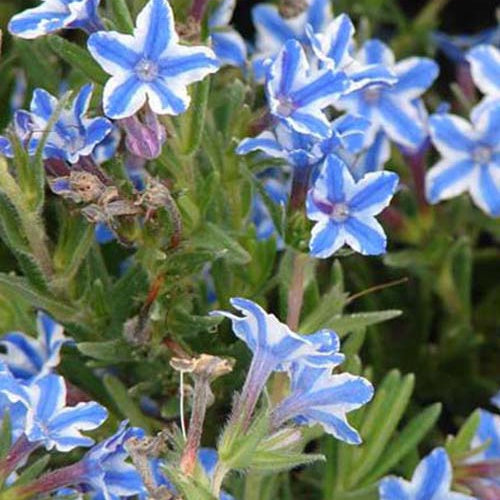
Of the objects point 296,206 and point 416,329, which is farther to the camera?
point 416,329

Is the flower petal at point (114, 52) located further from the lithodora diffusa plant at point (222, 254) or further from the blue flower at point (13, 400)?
the blue flower at point (13, 400)

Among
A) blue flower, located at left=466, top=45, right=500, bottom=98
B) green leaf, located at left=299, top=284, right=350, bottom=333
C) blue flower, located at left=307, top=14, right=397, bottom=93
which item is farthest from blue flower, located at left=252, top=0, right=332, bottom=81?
green leaf, located at left=299, top=284, right=350, bottom=333

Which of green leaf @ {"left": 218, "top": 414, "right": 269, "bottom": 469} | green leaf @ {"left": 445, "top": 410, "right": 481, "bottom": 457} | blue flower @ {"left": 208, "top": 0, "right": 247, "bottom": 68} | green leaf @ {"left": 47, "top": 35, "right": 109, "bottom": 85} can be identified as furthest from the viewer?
blue flower @ {"left": 208, "top": 0, "right": 247, "bottom": 68}

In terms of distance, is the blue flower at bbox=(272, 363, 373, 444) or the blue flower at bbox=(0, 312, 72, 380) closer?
the blue flower at bbox=(272, 363, 373, 444)

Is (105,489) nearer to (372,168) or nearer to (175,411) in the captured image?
(175,411)

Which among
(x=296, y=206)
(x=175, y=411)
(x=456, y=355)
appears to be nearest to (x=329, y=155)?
(x=296, y=206)

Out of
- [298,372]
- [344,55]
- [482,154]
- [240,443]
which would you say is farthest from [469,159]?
[240,443]

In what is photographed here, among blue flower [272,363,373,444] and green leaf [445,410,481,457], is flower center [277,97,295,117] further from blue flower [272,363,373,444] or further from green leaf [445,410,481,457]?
green leaf [445,410,481,457]

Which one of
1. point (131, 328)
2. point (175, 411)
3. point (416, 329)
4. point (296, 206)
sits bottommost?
point (416, 329)
